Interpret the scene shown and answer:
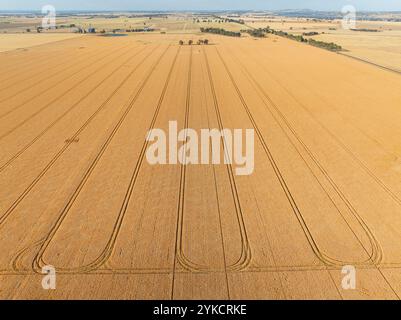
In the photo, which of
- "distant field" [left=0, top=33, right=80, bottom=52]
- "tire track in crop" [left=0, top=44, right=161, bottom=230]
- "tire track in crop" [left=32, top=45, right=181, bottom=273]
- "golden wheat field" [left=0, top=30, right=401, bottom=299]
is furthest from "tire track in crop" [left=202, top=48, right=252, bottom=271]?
"distant field" [left=0, top=33, right=80, bottom=52]

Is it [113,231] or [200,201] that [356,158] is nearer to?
[200,201]

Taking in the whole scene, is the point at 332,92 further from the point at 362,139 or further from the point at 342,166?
the point at 342,166

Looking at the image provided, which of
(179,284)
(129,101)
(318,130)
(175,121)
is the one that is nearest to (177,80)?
(129,101)

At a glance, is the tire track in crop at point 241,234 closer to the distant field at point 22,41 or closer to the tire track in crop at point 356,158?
the tire track in crop at point 356,158

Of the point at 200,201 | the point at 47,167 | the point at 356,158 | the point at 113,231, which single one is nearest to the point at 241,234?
the point at 200,201

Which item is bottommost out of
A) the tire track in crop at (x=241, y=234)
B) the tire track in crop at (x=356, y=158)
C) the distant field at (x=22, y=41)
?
the tire track in crop at (x=241, y=234)

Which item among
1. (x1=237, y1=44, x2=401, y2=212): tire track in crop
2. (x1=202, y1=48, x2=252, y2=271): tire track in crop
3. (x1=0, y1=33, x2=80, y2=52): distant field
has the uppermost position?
(x1=0, y1=33, x2=80, y2=52): distant field

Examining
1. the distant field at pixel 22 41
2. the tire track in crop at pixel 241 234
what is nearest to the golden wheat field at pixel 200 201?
the tire track in crop at pixel 241 234

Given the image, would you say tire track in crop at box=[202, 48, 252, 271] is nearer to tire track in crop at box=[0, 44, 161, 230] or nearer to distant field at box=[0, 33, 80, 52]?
tire track in crop at box=[0, 44, 161, 230]
